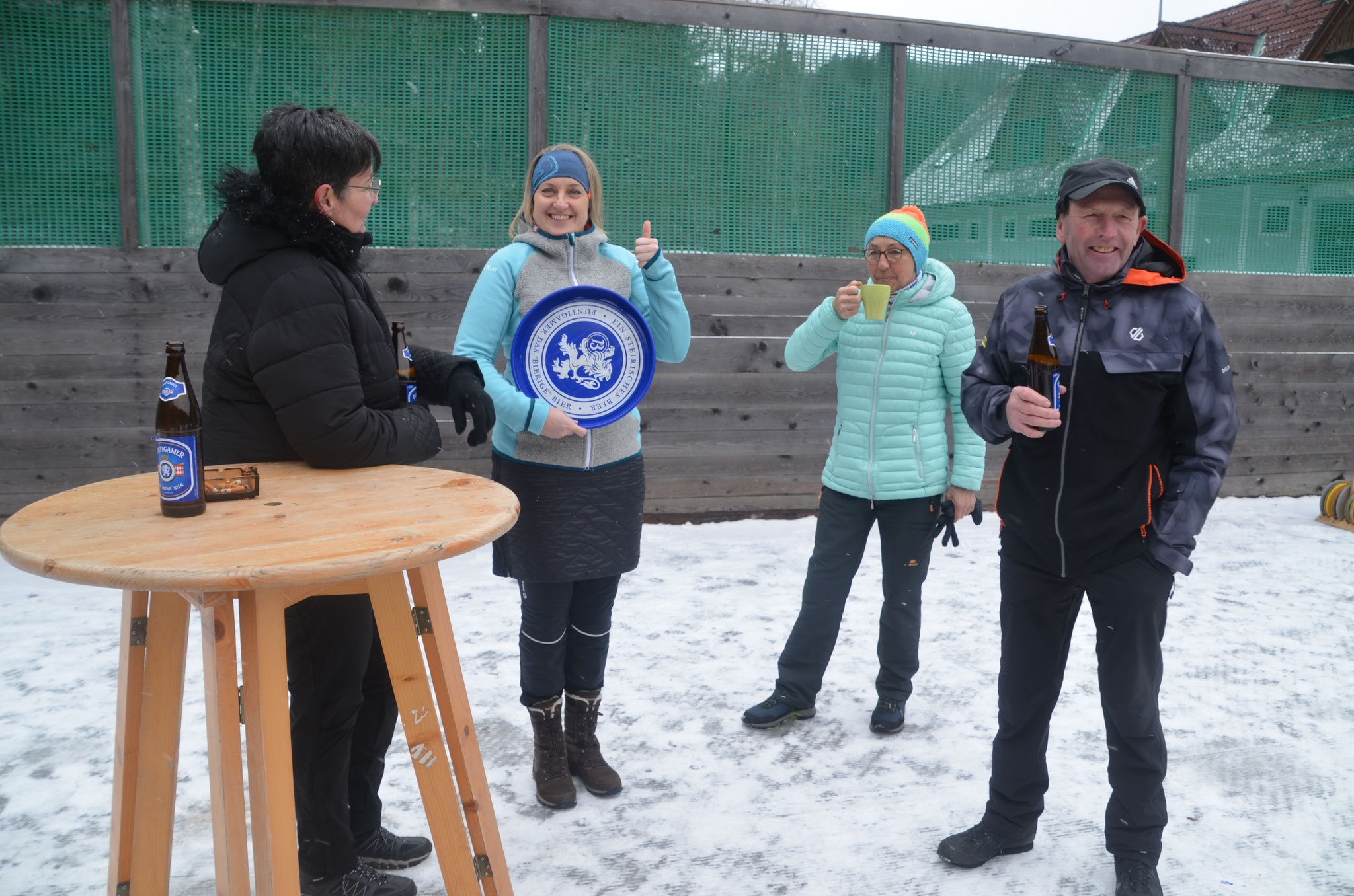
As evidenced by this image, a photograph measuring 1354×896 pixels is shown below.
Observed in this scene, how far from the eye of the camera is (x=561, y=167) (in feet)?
9.61

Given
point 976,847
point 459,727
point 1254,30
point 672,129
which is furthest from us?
point 1254,30

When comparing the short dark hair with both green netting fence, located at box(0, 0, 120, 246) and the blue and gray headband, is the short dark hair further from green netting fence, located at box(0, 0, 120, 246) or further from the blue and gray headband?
green netting fence, located at box(0, 0, 120, 246)

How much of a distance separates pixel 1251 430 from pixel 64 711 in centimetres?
770

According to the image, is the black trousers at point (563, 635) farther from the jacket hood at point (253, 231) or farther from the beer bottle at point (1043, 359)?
the beer bottle at point (1043, 359)

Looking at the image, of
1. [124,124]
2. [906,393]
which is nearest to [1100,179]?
[906,393]

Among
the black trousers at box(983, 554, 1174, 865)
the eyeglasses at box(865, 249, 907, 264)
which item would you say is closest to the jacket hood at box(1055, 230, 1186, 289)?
the black trousers at box(983, 554, 1174, 865)

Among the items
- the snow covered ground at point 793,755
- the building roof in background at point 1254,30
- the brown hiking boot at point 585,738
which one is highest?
the building roof in background at point 1254,30

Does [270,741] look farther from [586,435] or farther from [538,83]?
[538,83]

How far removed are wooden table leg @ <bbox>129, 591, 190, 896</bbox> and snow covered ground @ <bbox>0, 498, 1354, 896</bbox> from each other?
490 millimetres

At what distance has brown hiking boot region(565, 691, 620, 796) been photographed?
3.09 metres

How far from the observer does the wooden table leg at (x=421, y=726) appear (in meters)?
2.03

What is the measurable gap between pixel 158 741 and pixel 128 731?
66mm

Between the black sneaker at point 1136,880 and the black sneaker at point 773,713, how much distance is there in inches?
50.8

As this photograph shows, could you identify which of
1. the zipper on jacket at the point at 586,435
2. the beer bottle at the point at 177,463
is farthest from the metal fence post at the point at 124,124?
the beer bottle at the point at 177,463
